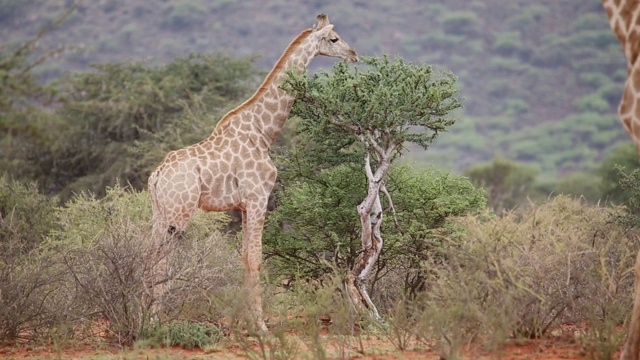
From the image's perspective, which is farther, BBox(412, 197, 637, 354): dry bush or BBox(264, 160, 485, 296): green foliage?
BBox(264, 160, 485, 296): green foliage

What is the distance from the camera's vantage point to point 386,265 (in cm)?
1296

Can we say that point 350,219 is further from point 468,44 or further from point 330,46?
point 468,44

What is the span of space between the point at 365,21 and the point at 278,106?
69.7m

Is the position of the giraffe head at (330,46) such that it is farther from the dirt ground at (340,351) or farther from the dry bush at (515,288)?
the dirt ground at (340,351)

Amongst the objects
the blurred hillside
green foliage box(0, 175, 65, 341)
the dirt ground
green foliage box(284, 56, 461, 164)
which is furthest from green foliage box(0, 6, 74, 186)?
the blurred hillside

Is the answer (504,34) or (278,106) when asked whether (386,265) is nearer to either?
(278,106)

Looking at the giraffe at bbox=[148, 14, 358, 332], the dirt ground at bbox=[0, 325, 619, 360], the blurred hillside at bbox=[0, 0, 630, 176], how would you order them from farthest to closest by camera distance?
1. the blurred hillside at bbox=[0, 0, 630, 176]
2. the giraffe at bbox=[148, 14, 358, 332]
3. the dirt ground at bbox=[0, 325, 619, 360]

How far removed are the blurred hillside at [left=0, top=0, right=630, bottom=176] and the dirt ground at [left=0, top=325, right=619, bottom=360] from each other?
176ft

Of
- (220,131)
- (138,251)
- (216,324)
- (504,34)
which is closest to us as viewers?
(138,251)

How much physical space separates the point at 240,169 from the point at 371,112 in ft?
5.51

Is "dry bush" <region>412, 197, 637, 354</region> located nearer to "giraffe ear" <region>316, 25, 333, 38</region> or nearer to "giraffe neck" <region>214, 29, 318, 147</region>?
"giraffe neck" <region>214, 29, 318, 147</region>

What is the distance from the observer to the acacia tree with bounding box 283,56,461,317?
11.5m

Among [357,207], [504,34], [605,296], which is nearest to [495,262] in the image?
[605,296]

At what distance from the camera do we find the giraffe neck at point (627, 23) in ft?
27.4
